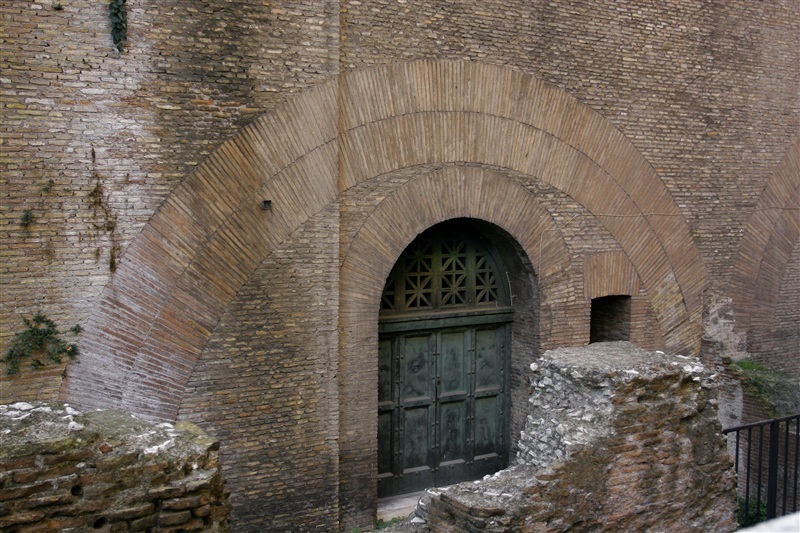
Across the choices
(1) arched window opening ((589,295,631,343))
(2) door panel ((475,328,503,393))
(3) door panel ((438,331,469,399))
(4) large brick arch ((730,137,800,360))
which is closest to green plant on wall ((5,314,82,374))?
(3) door panel ((438,331,469,399))

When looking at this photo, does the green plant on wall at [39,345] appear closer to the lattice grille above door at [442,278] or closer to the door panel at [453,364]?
the lattice grille above door at [442,278]

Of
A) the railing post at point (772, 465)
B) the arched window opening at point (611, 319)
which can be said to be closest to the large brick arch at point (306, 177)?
the arched window opening at point (611, 319)

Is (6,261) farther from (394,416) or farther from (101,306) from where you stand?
(394,416)

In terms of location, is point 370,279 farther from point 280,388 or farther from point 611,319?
point 611,319

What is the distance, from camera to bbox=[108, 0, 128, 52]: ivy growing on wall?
5.95 metres

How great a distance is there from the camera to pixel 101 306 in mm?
6094

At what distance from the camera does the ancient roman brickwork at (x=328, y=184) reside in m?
5.97

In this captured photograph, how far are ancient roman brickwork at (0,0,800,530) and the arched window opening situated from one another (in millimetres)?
145

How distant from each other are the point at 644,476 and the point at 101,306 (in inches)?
174

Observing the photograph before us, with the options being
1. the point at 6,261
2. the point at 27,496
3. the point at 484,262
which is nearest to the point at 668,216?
the point at 484,262

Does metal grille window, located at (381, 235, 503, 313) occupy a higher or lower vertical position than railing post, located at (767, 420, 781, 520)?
higher

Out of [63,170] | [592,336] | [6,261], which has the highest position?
[63,170]

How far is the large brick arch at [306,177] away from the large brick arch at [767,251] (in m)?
1.98

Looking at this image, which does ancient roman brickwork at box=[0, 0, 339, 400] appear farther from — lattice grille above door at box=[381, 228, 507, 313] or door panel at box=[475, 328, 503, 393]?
door panel at box=[475, 328, 503, 393]
